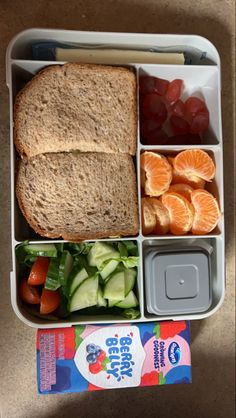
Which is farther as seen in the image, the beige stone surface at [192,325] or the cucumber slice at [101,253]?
the beige stone surface at [192,325]

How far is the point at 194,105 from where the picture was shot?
4.37 ft

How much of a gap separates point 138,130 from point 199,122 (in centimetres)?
21

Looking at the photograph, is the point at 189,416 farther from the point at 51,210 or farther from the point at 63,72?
the point at 63,72

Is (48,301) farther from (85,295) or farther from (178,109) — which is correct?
(178,109)

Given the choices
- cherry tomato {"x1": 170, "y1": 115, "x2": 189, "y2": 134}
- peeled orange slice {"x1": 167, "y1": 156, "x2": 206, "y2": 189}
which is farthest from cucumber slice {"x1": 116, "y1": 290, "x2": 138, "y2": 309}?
cherry tomato {"x1": 170, "y1": 115, "x2": 189, "y2": 134}

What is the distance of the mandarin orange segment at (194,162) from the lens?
125 cm

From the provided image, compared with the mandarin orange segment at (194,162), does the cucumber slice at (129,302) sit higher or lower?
lower

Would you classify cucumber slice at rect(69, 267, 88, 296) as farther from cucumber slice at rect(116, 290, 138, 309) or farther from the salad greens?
cucumber slice at rect(116, 290, 138, 309)

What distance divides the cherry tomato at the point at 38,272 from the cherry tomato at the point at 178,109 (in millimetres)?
614

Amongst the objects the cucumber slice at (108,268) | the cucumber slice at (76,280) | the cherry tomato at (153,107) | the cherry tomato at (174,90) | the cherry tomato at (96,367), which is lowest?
the cherry tomato at (96,367)

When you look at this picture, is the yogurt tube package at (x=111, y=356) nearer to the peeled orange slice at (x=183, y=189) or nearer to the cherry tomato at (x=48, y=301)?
the cherry tomato at (x=48, y=301)

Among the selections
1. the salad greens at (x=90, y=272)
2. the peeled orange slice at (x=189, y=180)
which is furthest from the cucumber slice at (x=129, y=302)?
the peeled orange slice at (x=189, y=180)

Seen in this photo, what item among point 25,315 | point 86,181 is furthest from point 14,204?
point 25,315

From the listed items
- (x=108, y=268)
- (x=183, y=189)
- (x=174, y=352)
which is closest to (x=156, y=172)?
(x=183, y=189)
